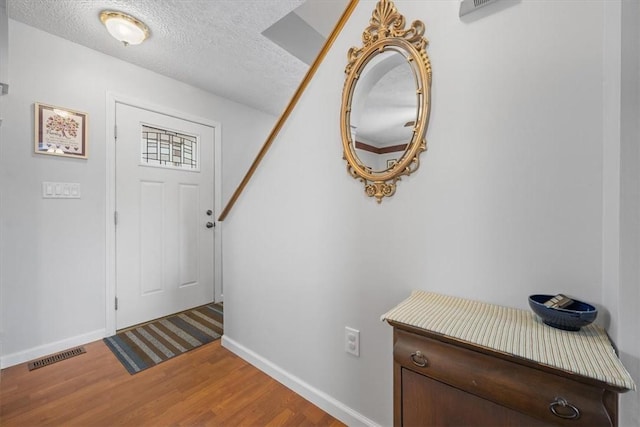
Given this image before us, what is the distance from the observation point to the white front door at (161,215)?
7.32 ft

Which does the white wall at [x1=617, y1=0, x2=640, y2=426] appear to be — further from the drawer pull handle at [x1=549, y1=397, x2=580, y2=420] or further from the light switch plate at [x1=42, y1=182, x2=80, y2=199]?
the light switch plate at [x1=42, y1=182, x2=80, y2=199]

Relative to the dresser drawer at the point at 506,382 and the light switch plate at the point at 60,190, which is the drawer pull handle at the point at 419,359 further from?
the light switch plate at the point at 60,190

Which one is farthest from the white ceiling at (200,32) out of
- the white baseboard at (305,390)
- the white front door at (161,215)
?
the white baseboard at (305,390)

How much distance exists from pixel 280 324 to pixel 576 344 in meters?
1.33

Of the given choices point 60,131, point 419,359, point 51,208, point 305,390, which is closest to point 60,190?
point 51,208

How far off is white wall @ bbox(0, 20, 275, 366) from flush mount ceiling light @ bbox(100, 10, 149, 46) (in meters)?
0.49

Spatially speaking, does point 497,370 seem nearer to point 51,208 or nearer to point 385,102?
point 385,102

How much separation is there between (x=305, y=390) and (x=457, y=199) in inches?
50.0

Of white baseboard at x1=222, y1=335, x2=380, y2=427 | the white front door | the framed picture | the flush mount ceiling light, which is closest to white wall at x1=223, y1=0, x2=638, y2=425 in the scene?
white baseboard at x1=222, y1=335, x2=380, y2=427

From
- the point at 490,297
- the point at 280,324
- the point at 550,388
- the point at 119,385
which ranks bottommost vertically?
the point at 119,385

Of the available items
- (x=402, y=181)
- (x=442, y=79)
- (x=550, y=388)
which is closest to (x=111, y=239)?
(x=402, y=181)

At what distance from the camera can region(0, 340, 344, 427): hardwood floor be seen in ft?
4.25

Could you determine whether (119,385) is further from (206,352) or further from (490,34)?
(490,34)

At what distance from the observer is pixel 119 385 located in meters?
1.55
